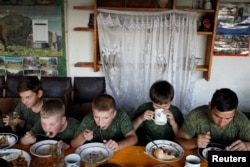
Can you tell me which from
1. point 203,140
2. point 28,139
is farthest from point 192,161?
point 28,139

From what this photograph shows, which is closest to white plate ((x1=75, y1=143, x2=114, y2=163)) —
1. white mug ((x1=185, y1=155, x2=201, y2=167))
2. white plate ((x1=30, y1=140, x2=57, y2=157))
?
white plate ((x1=30, y1=140, x2=57, y2=157))

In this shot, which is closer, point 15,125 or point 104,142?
point 104,142

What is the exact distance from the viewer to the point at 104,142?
1812mm

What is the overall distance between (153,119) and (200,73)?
1.97 metres

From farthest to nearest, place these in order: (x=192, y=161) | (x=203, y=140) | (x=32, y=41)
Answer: (x=32, y=41), (x=203, y=140), (x=192, y=161)

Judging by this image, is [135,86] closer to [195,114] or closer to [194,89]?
[194,89]

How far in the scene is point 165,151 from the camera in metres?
1.73

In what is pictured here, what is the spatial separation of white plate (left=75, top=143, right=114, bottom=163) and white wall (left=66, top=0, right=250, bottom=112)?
2048 mm

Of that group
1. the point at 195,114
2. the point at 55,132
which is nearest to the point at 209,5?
the point at 195,114

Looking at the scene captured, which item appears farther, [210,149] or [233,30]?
[233,30]

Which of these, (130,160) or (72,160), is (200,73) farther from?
(72,160)

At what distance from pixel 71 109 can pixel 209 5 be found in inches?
79.2

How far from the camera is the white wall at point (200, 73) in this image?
3.63m

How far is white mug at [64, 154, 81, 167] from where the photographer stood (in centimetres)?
150
